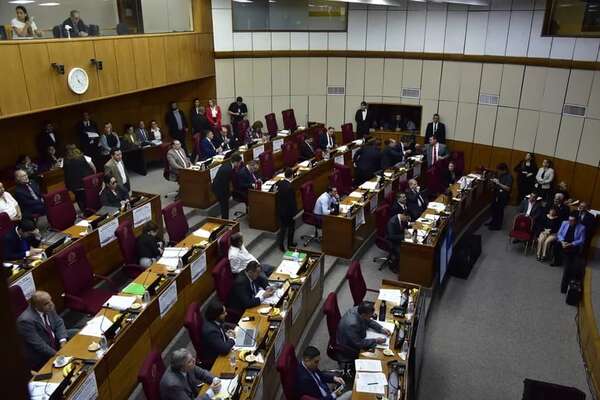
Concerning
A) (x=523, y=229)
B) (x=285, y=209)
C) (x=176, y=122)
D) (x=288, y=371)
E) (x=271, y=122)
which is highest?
(x=176, y=122)

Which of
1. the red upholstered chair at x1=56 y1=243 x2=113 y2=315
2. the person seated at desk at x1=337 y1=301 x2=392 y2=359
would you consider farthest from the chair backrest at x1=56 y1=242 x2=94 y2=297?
the person seated at desk at x1=337 y1=301 x2=392 y2=359

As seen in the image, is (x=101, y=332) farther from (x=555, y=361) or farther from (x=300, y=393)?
(x=555, y=361)

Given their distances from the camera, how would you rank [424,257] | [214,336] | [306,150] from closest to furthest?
[214,336]
[424,257]
[306,150]

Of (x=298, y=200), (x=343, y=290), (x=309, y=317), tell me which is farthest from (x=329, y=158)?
(x=309, y=317)

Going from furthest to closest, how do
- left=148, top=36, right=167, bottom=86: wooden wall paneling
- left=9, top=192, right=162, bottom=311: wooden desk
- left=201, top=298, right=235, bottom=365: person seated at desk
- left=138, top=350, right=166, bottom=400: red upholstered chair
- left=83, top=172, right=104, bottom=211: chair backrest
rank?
left=148, top=36, right=167, bottom=86: wooden wall paneling, left=83, top=172, right=104, bottom=211: chair backrest, left=9, top=192, right=162, bottom=311: wooden desk, left=201, top=298, right=235, bottom=365: person seated at desk, left=138, top=350, right=166, bottom=400: red upholstered chair

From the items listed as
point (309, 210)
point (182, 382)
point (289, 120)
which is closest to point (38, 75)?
point (309, 210)

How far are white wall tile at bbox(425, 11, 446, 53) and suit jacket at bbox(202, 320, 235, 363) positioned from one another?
37.4 ft

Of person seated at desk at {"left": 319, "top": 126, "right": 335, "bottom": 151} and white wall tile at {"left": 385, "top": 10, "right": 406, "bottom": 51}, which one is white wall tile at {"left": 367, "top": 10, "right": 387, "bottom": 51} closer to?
white wall tile at {"left": 385, "top": 10, "right": 406, "bottom": 51}

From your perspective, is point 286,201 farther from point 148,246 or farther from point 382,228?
point 148,246

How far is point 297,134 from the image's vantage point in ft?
46.3

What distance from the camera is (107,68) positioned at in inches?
420

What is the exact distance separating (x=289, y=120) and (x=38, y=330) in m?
10.9

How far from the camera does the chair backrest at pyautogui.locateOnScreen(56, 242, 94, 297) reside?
6359 mm

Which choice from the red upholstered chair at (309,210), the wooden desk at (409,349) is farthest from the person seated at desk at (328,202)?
the wooden desk at (409,349)
